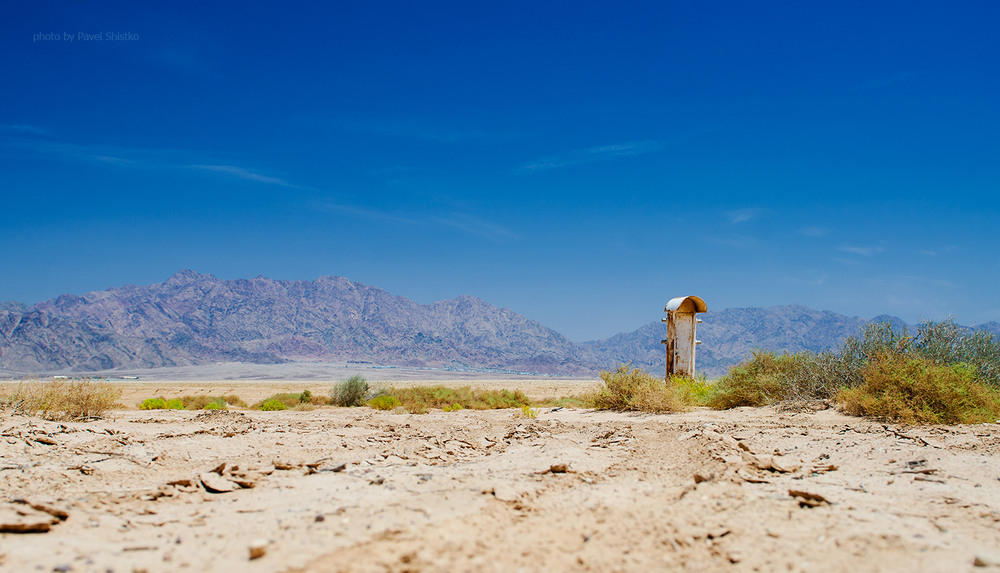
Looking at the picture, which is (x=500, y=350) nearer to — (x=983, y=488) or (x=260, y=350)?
(x=260, y=350)

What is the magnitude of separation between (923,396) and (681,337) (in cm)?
767

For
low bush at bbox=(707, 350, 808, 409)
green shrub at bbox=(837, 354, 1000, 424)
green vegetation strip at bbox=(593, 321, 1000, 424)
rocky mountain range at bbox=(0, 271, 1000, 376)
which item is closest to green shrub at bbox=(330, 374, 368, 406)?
green vegetation strip at bbox=(593, 321, 1000, 424)

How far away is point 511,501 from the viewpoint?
18.0 ft

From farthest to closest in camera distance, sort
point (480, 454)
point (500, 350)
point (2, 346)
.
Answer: point (500, 350) < point (2, 346) < point (480, 454)

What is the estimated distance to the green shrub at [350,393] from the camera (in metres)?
22.2

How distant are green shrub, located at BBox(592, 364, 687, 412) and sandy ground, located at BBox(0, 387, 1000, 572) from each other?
11.4 feet

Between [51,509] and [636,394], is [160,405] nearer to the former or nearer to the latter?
[636,394]

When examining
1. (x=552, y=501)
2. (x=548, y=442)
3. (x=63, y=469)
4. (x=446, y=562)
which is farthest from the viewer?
(x=548, y=442)

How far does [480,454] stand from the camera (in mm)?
8688

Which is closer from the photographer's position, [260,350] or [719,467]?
[719,467]

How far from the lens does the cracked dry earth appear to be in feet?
13.6

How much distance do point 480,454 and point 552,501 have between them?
10.4ft

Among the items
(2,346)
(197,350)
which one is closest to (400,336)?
(197,350)

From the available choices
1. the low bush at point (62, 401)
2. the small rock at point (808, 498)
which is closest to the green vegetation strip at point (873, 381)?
the small rock at point (808, 498)
